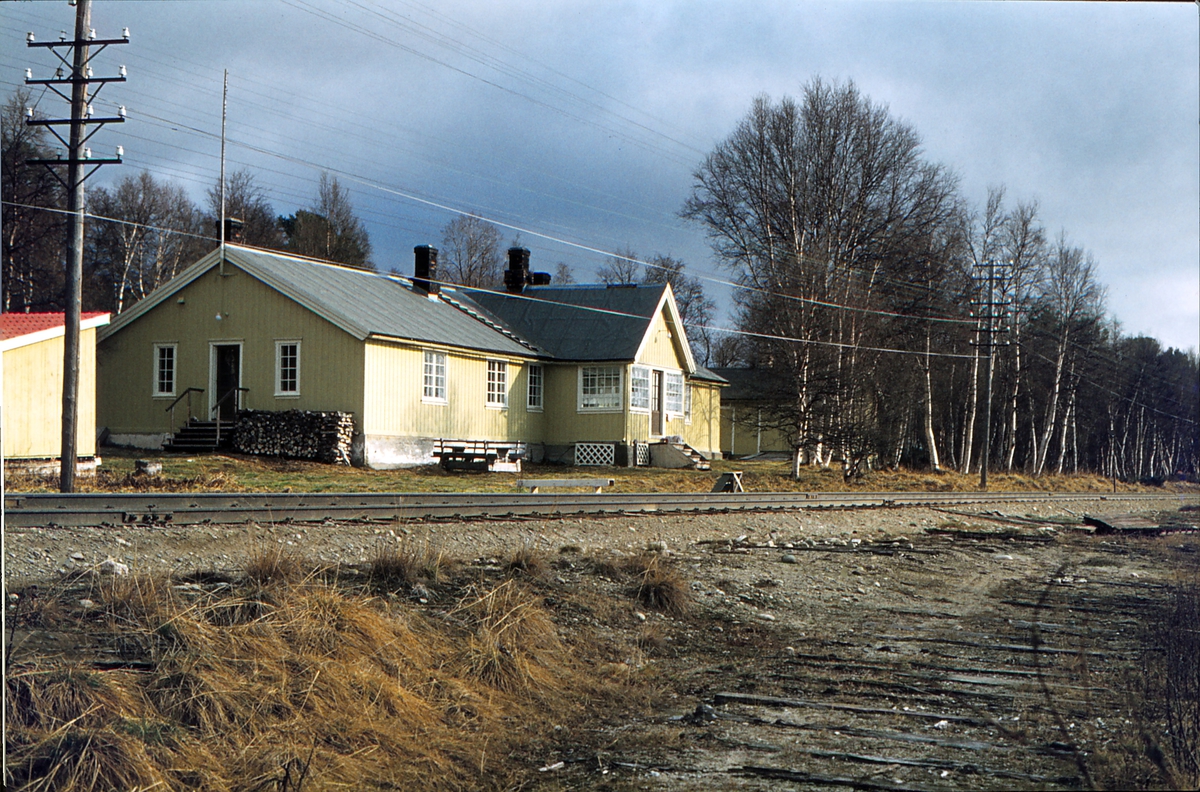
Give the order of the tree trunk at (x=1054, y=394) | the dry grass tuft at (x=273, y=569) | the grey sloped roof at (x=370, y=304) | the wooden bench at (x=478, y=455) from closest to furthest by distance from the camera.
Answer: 1. the dry grass tuft at (x=273, y=569)
2. the grey sloped roof at (x=370, y=304)
3. the wooden bench at (x=478, y=455)
4. the tree trunk at (x=1054, y=394)

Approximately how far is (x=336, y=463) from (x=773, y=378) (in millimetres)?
14080

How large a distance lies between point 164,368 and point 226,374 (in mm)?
2142

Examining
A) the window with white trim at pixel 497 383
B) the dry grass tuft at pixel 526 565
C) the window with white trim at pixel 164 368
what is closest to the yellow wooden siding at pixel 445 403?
the window with white trim at pixel 497 383

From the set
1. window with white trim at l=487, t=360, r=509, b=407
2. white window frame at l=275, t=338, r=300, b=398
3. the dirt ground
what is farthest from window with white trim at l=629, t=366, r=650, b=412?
the dirt ground

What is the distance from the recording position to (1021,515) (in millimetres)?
24453

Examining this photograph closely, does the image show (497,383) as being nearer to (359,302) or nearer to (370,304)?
(370,304)

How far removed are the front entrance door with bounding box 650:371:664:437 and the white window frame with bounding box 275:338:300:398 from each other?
12.3 m

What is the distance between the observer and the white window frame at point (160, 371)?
99.2ft

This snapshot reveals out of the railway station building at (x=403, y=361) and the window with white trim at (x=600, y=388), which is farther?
the window with white trim at (x=600, y=388)

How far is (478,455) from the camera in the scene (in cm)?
2869

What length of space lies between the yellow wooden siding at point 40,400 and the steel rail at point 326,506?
8630mm

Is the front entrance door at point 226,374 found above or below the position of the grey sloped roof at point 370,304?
below

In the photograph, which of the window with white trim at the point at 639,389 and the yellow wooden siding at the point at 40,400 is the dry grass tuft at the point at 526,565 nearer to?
the yellow wooden siding at the point at 40,400

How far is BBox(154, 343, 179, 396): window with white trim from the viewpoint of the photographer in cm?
3039
